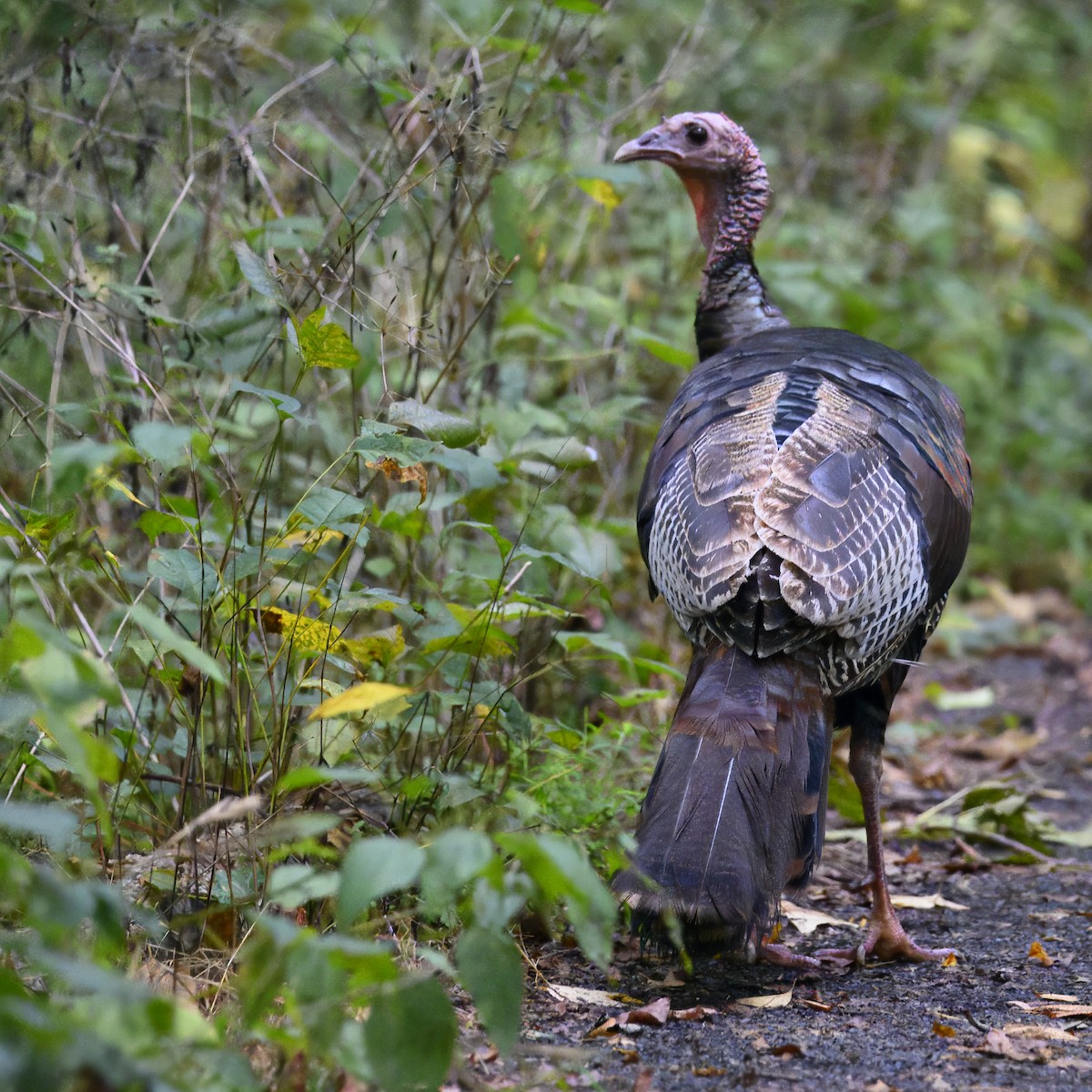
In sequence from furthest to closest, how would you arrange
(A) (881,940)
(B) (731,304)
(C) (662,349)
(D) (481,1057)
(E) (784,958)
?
1. (B) (731,304)
2. (C) (662,349)
3. (A) (881,940)
4. (E) (784,958)
5. (D) (481,1057)

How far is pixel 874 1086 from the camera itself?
257 cm

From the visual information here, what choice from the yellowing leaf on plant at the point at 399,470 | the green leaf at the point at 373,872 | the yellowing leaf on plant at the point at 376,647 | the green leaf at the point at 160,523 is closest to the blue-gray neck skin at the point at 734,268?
the yellowing leaf on plant at the point at 399,470

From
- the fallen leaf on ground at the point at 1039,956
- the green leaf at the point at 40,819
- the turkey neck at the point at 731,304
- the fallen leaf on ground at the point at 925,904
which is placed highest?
the turkey neck at the point at 731,304

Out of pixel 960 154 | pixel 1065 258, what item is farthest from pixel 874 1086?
pixel 960 154

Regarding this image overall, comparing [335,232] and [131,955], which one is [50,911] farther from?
[335,232]

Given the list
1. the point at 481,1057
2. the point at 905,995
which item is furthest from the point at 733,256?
the point at 481,1057

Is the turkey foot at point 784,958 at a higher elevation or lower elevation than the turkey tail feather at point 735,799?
lower

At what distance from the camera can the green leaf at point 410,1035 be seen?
1.98 metres

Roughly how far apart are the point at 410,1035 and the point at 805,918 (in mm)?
2201

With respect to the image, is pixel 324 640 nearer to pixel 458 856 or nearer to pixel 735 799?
pixel 735 799

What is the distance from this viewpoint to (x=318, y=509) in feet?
9.82

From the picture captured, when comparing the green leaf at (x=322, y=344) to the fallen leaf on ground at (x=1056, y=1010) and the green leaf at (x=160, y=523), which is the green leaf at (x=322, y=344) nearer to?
the green leaf at (x=160, y=523)

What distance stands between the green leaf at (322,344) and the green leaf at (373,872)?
4.53ft

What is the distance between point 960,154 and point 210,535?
28.2ft
